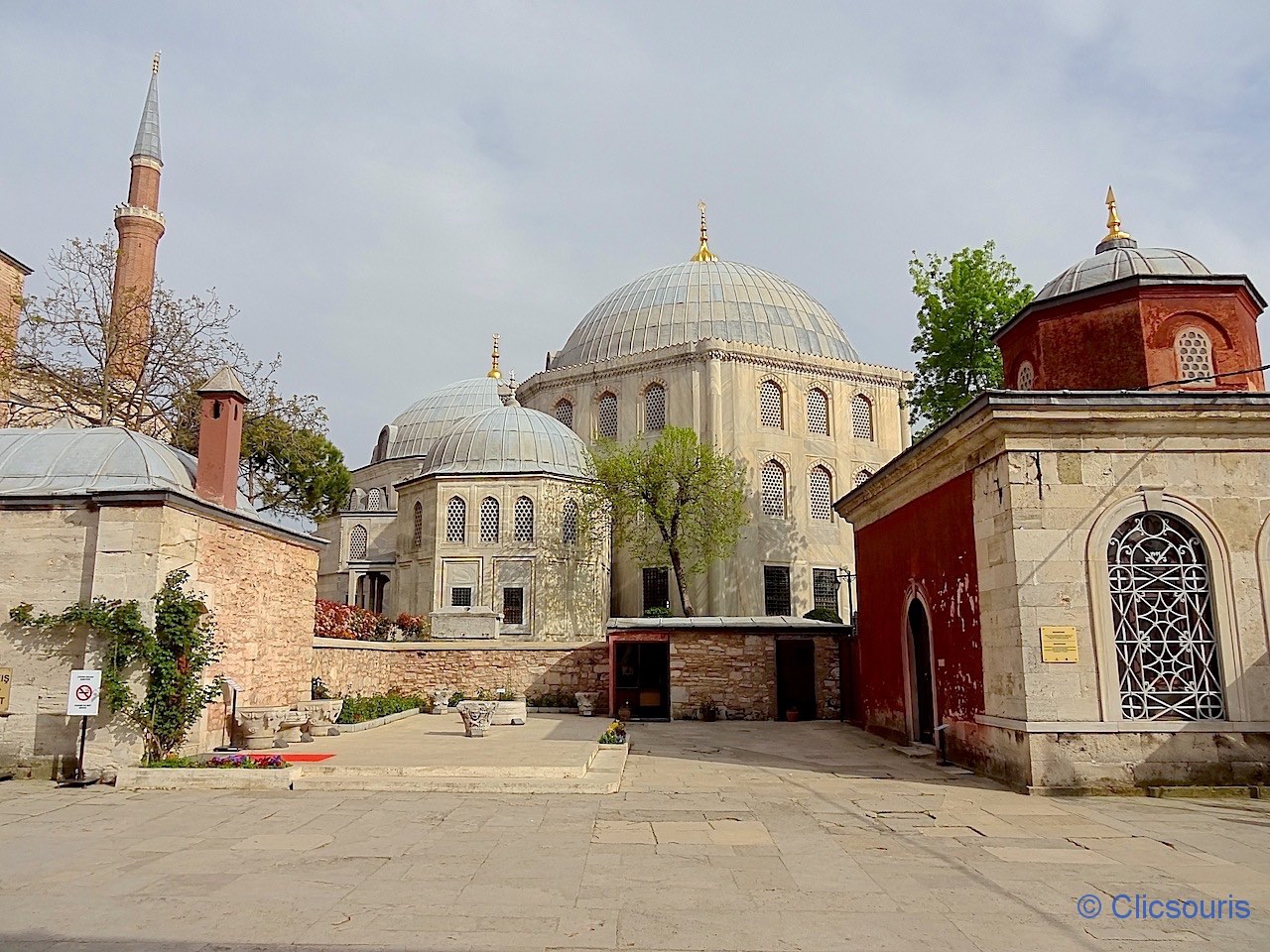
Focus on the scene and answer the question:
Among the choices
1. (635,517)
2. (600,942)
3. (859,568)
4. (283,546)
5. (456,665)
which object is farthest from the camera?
(635,517)

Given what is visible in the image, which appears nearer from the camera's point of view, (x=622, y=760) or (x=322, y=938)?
(x=322, y=938)

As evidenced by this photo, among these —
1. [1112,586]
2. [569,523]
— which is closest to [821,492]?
[569,523]

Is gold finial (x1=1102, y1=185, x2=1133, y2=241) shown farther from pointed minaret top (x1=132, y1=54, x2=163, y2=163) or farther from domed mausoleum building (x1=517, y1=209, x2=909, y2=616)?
pointed minaret top (x1=132, y1=54, x2=163, y2=163)

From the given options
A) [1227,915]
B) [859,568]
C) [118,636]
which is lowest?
[1227,915]

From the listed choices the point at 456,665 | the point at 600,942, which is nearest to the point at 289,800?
the point at 600,942

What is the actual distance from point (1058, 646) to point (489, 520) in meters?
20.8

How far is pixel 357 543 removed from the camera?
33969 mm

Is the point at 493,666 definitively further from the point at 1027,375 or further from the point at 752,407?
the point at 752,407

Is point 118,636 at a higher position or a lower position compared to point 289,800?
higher

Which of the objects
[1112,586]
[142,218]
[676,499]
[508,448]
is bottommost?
[1112,586]

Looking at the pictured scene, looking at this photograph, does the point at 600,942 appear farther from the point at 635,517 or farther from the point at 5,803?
the point at 635,517

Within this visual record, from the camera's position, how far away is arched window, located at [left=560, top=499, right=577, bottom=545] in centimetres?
2834

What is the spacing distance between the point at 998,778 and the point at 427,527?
21378 millimetres

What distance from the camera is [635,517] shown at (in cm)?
2791
